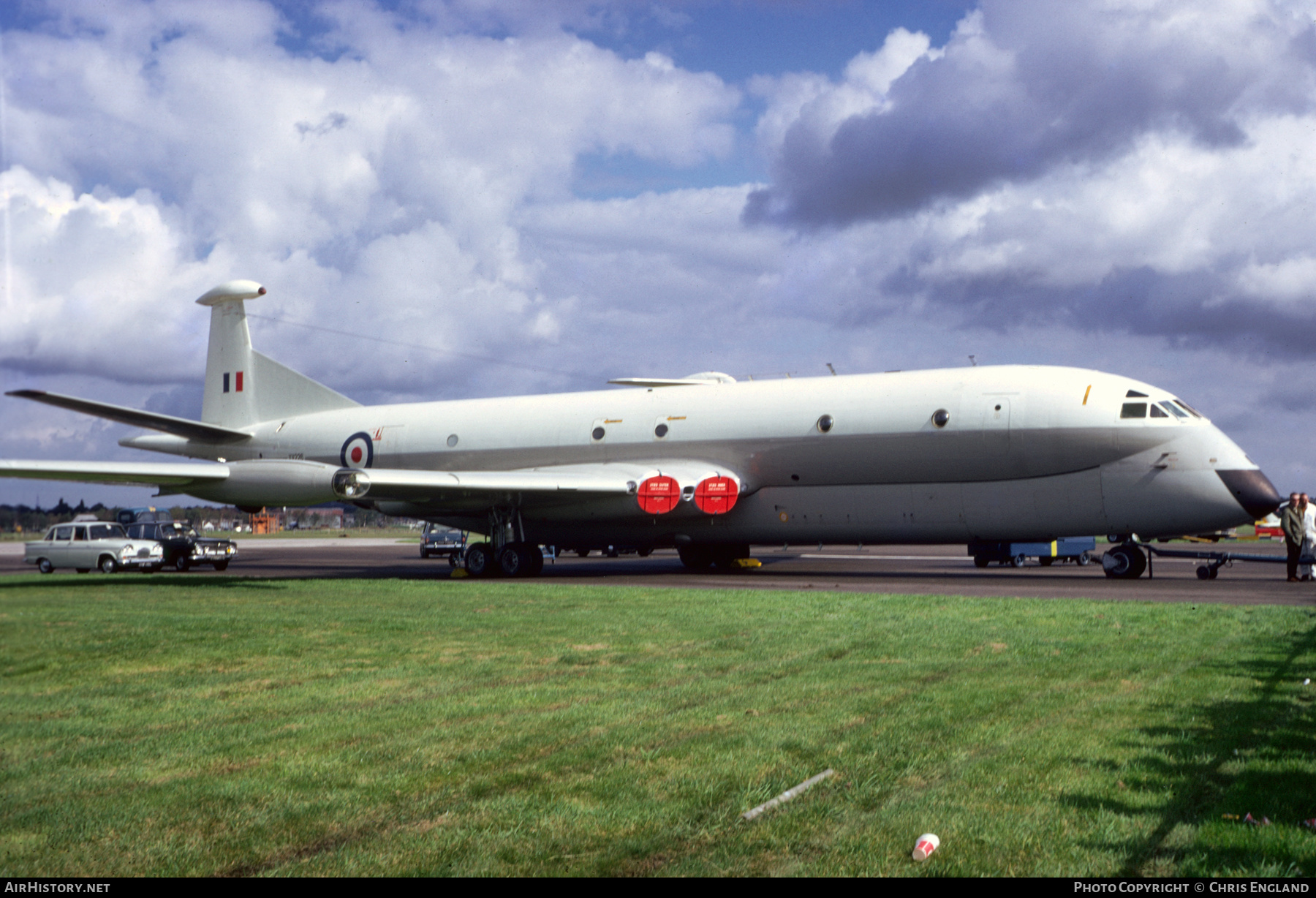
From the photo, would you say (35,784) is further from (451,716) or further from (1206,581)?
(1206,581)

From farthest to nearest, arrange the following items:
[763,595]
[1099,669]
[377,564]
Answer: [377,564] < [763,595] < [1099,669]

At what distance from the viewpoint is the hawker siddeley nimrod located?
21594 millimetres

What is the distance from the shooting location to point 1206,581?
21.4 m

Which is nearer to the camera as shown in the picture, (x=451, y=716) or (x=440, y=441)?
(x=451, y=716)

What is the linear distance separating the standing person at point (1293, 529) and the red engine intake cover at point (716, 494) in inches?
486

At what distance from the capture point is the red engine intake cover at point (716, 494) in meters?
25.3

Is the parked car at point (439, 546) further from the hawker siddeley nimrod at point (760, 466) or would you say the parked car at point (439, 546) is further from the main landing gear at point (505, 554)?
the main landing gear at point (505, 554)

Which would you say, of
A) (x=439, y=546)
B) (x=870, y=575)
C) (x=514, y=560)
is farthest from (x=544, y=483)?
(x=439, y=546)

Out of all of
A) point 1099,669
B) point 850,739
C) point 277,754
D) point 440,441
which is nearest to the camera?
point 277,754

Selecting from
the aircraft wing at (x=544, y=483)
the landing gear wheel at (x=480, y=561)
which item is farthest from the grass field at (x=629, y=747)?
the landing gear wheel at (x=480, y=561)

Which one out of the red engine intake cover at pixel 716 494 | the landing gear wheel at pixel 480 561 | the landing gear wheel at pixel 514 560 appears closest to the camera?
the red engine intake cover at pixel 716 494

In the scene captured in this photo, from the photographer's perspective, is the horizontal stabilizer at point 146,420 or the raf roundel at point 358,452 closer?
the horizontal stabilizer at point 146,420

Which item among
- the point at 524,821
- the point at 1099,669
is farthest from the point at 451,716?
the point at 1099,669

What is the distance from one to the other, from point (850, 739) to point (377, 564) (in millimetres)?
30775
